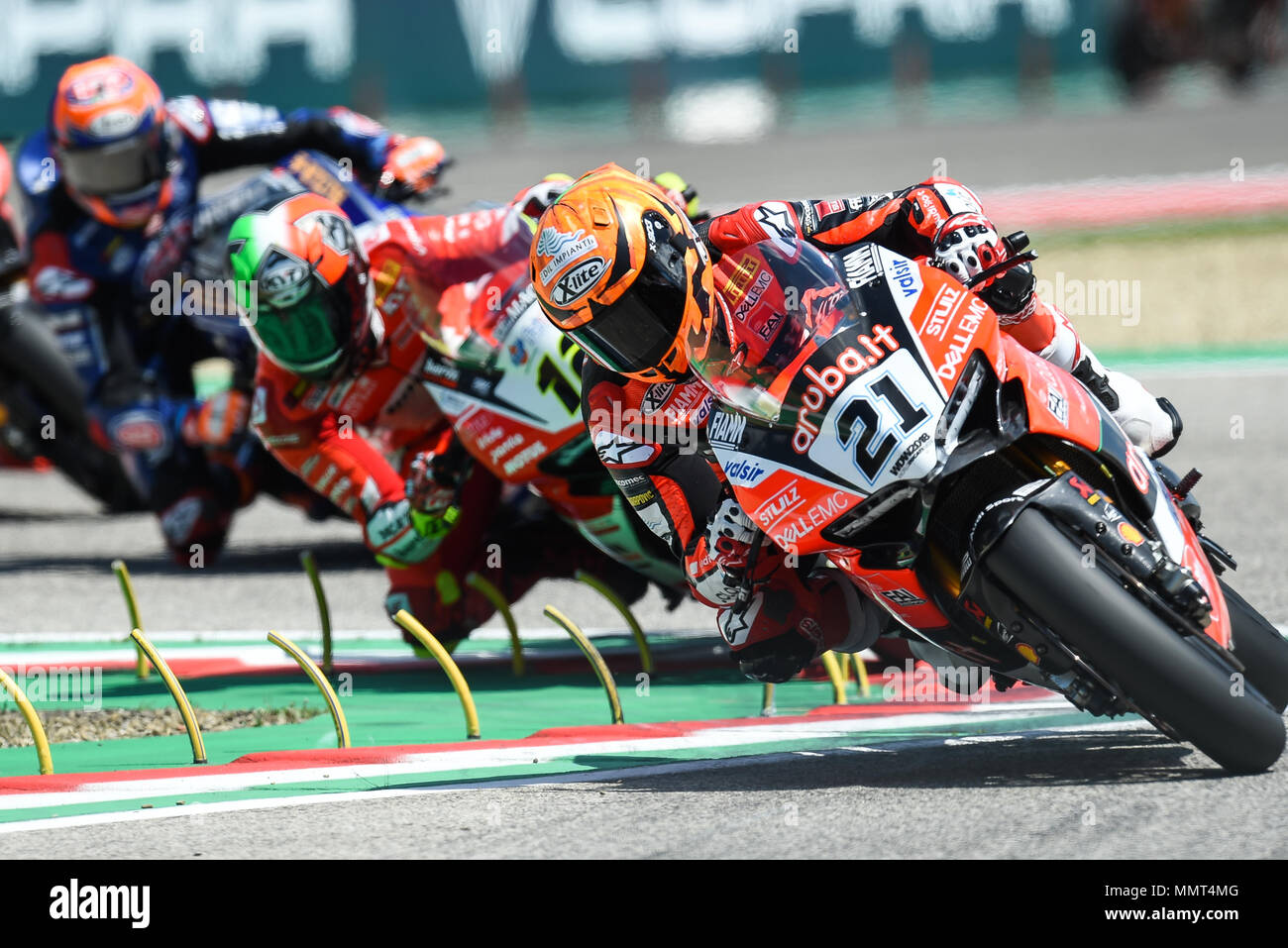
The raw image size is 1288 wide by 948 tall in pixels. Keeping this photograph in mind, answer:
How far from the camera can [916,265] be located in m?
4.59

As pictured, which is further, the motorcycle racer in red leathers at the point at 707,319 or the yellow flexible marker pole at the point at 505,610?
the yellow flexible marker pole at the point at 505,610

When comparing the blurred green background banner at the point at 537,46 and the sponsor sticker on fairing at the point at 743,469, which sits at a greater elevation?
the blurred green background banner at the point at 537,46

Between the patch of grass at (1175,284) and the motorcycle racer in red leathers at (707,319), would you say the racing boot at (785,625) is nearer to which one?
the motorcycle racer in red leathers at (707,319)

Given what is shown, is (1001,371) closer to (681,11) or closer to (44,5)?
(681,11)

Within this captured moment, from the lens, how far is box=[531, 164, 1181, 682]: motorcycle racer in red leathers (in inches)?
184

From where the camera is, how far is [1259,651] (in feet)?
15.5

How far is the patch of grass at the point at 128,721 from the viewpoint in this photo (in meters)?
6.06

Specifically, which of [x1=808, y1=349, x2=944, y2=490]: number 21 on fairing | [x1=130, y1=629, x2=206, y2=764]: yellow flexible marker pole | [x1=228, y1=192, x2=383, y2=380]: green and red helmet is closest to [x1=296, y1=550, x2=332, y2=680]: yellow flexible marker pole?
[x1=228, y1=192, x2=383, y2=380]: green and red helmet

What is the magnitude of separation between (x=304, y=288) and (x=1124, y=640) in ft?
12.0

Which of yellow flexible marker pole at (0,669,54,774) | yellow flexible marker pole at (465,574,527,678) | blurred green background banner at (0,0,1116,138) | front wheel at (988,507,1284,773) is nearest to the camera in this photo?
front wheel at (988,507,1284,773)

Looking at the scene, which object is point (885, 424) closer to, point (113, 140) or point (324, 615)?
point (324, 615)

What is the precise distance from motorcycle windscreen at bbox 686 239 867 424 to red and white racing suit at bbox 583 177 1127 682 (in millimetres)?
261

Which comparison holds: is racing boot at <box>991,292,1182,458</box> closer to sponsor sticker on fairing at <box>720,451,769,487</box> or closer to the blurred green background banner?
sponsor sticker on fairing at <box>720,451,769,487</box>

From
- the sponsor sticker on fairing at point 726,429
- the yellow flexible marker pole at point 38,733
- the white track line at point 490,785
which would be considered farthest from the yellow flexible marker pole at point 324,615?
the sponsor sticker on fairing at point 726,429
